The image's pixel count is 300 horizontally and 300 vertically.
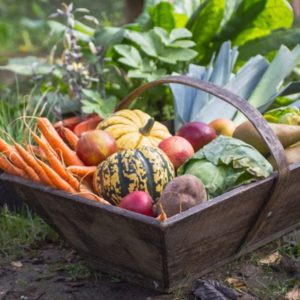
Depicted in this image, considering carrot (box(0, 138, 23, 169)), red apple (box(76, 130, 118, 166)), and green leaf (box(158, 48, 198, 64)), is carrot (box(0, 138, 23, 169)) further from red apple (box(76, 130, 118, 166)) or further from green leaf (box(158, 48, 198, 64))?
green leaf (box(158, 48, 198, 64))

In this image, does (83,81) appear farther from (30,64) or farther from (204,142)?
(204,142)

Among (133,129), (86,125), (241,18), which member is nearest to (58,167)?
(133,129)

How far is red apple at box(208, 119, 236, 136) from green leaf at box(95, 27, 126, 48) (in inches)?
32.4

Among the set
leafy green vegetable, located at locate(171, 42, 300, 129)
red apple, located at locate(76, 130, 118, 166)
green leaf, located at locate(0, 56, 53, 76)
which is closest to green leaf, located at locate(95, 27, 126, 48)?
green leaf, located at locate(0, 56, 53, 76)

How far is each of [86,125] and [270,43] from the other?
1.26 m

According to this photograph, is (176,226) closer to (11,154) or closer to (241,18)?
(11,154)

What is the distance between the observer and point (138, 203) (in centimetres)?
254

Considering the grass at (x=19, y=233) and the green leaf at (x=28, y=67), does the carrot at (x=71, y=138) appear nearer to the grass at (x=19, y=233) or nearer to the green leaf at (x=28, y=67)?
the grass at (x=19, y=233)

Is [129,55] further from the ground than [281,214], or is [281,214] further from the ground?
[129,55]

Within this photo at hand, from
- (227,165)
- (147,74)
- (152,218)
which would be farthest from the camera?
(147,74)

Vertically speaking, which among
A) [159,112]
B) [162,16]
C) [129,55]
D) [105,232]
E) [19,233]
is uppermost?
[162,16]

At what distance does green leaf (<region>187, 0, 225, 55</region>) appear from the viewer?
13.6 feet

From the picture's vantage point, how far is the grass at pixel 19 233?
127 inches

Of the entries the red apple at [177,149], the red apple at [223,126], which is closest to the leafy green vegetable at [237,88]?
the red apple at [223,126]
